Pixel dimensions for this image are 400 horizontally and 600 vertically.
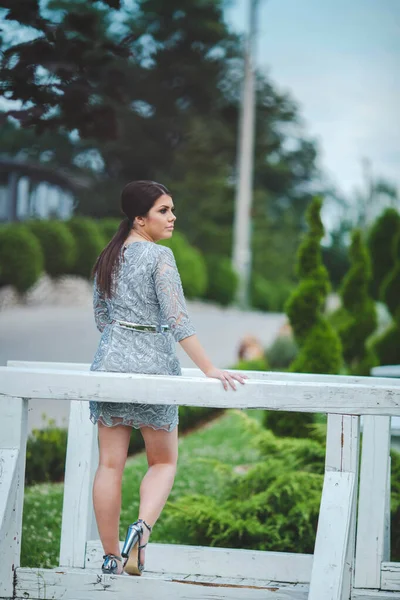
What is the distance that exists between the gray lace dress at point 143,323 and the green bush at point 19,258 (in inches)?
601

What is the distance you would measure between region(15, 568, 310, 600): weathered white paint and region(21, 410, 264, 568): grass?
2.94 feet

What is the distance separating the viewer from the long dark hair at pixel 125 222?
3127mm

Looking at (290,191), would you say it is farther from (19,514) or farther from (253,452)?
(19,514)

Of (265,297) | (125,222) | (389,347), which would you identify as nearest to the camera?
(125,222)

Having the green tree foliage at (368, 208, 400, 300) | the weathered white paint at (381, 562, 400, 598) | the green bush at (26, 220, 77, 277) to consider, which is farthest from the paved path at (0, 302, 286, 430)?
the weathered white paint at (381, 562, 400, 598)

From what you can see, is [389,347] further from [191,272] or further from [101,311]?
[191,272]

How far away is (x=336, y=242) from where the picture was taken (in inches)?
1391

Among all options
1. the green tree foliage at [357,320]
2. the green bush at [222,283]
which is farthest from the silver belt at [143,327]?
the green bush at [222,283]

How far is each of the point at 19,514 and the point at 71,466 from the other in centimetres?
51

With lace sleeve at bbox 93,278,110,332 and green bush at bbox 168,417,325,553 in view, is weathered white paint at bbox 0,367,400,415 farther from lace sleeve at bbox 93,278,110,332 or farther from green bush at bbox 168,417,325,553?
Result: green bush at bbox 168,417,325,553

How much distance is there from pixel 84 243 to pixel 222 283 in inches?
335

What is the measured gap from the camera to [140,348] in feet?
10.1

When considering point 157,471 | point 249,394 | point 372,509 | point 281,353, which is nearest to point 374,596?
point 372,509

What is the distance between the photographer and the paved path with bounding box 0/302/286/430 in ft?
41.6
